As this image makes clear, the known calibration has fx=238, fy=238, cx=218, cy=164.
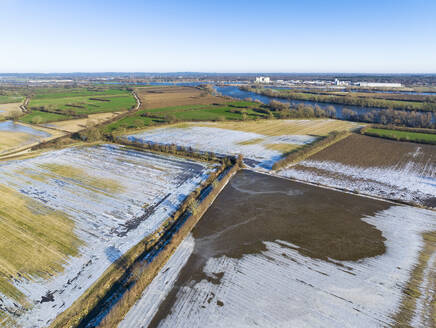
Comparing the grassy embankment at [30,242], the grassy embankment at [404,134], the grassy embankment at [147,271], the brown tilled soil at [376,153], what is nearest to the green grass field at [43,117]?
the grassy embankment at [30,242]

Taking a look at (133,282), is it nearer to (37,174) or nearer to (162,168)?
(162,168)

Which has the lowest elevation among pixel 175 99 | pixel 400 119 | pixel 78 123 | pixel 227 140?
pixel 227 140

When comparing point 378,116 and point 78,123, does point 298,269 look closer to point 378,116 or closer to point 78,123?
point 378,116

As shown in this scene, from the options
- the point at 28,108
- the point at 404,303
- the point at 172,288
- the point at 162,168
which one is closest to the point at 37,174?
the point at 162,168

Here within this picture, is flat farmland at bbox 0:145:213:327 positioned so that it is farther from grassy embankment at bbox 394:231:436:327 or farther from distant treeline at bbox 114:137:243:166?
grassy embankment at bbox 394:231:436:327

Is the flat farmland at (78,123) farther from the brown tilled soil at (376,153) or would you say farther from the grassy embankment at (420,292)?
the grassy embankment at (420,292)

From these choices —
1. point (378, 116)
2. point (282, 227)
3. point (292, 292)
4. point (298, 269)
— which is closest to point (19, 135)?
point (282, 227)
